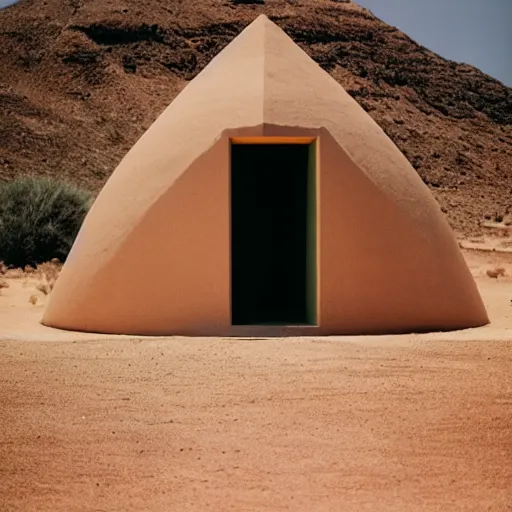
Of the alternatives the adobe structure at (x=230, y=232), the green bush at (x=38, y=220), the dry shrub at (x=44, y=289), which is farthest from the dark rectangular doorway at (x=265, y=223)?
the green bush at (x=38, y=220)

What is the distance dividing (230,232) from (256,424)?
3041 mm

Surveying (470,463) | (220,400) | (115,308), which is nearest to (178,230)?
(115,308)

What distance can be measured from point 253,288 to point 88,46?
3409 centimetres

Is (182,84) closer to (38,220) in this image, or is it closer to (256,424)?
(38,220)

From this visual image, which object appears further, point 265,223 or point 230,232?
point 265,223

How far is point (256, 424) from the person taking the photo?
4969 mm

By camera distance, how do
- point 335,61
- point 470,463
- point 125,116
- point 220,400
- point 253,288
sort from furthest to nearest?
1. point 335,61
2. point 125,116
3. point 253,288
4. point 220,400
5. point 470,463

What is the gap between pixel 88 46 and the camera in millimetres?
42500

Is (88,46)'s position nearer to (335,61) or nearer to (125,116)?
(125,116)

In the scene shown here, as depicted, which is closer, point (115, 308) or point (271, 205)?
point (115, 308)

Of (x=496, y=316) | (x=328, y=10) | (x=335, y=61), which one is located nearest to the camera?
(x=496, y=316)

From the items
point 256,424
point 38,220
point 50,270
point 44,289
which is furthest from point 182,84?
point 256,424

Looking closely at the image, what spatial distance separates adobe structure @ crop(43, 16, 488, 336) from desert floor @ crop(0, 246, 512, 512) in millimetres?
700

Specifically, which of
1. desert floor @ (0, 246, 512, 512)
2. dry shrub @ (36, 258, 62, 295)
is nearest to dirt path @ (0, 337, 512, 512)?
desert floor @ (0, 246, 512, 512)
